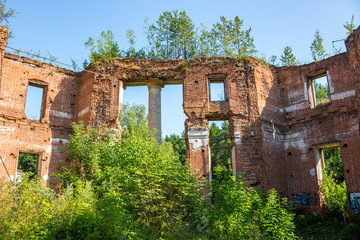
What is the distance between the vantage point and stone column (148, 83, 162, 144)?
1470 cm

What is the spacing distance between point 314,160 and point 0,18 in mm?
15302

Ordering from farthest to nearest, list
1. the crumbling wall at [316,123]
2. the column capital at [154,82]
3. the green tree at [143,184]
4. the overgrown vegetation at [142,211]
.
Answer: the column capital at [154,82] → the crumbling wall at [316,123] → the green tree at [143,184] → the overgrown vegetation at [142,211]

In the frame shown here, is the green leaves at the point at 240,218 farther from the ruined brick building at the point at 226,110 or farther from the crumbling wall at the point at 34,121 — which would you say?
the crumbling wall at the point at 34,121

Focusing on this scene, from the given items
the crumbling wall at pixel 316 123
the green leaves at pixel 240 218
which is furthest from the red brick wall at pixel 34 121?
the crumbling wall at pixel 316 123

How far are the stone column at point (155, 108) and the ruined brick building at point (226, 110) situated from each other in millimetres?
47

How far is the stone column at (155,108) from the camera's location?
14.7 metres

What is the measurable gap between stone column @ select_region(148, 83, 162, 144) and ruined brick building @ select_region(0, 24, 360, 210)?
0.15 feet

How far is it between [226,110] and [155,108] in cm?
321

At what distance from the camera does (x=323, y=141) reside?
14180 millimetres

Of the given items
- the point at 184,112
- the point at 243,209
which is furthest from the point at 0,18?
the point at 243,209

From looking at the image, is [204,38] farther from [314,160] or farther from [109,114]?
[314,160]

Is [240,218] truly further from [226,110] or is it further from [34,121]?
[34,121]

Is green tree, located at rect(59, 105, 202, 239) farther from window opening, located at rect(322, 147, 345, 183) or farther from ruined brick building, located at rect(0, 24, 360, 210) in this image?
window opening, located at rect(322, 147, 345, 183)

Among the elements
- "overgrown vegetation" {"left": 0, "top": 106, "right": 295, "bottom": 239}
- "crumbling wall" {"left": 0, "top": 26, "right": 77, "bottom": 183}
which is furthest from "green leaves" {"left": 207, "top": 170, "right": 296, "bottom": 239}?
"crumbling wall" {"left": 0, "top": 26, "right": 77, "bottom": 183}
